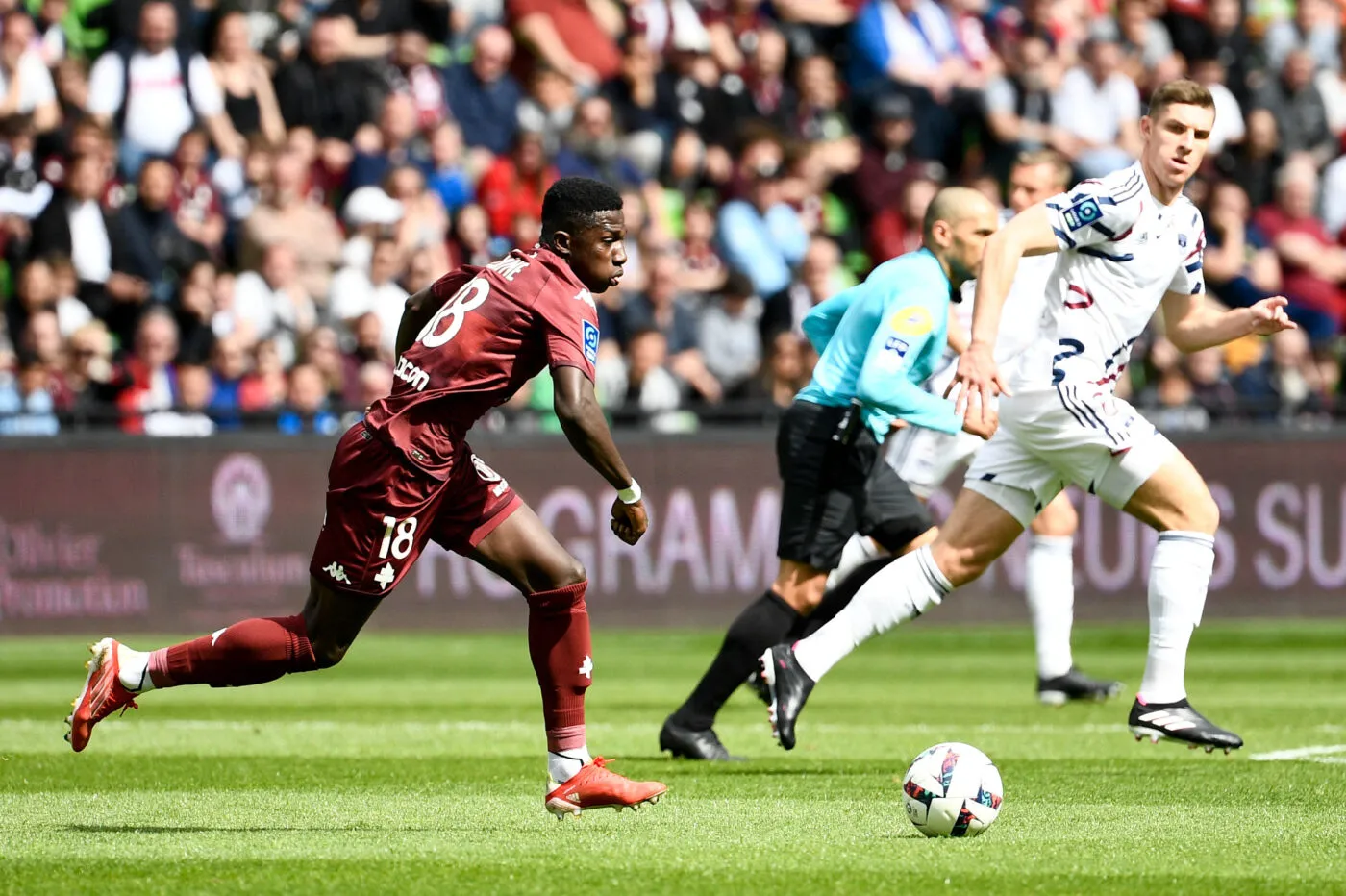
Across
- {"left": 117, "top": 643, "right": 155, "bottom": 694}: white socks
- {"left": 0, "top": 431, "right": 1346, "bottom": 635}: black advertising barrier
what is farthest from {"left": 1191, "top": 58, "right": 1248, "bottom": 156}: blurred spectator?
{"left": 117, "top": 643, "right": 155, "bottom": 694}: white socks

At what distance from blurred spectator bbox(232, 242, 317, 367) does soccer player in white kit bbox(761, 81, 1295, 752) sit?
955cm

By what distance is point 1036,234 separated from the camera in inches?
320

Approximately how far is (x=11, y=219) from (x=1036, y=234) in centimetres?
→ 1094

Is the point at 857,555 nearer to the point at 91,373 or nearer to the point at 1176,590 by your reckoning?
the point at 1176,590

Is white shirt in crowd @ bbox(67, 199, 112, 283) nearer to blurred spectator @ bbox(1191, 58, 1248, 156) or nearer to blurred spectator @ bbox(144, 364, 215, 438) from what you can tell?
blurred spectator @ bbox(144, 364, 215, 438)

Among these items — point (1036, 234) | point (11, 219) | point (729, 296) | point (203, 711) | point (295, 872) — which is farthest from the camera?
point (729, 296)

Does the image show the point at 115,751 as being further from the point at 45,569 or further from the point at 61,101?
the point at 61,101

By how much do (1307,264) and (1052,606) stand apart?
10.1 m

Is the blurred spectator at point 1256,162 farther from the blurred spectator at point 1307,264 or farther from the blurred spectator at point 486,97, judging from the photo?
the blurred spectator at point 486,97

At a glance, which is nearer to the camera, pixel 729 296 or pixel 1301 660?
pixel 1301 660

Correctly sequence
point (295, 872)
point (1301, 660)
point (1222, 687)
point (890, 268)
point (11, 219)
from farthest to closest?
point (11, 219) < point (1301, 660) < point (1222, 687) < point (890, 268) < point (295, 872)

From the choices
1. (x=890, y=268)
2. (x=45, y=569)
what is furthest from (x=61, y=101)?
(x=890, y=268)

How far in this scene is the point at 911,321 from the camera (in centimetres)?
881

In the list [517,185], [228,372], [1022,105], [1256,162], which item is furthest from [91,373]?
[1256,162]
